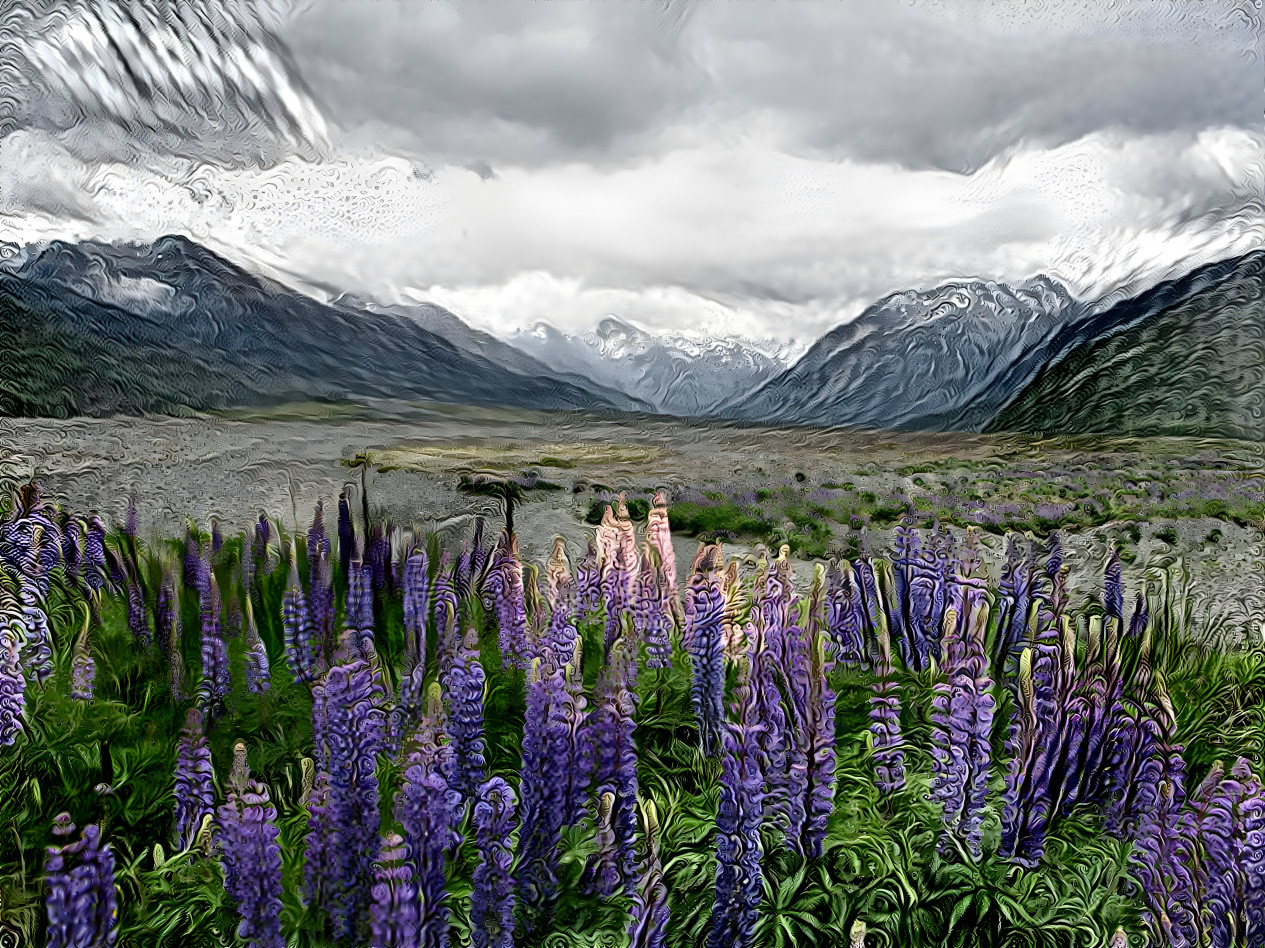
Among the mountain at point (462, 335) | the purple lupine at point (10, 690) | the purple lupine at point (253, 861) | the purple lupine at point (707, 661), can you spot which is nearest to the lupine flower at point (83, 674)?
the purple lupine at point (10, 690)

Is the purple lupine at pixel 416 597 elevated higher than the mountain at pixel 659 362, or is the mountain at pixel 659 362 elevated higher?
the mountain at pixel 659 362

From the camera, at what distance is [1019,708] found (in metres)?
2.91

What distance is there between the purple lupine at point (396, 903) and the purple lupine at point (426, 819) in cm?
3

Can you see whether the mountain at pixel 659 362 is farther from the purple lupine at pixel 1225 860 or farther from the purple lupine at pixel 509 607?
the purple lupine at pixel 1225 860

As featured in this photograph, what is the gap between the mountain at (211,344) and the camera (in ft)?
12.0

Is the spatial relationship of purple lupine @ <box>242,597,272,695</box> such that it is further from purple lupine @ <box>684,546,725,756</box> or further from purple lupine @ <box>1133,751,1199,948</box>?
purple lupine @ <box>1133,751,1199,948</box>

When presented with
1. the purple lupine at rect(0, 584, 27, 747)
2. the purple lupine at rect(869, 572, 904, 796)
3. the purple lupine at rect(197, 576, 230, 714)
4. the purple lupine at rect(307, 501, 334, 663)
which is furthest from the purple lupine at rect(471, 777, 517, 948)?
the purple lupine at rect(0, 584, 27, 747)

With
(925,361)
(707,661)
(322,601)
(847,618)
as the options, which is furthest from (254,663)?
(925,361)

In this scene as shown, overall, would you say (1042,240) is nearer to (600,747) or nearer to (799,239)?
(799,239)

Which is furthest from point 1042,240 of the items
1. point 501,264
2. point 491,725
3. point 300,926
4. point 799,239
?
point 300,926

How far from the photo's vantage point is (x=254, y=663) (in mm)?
3357

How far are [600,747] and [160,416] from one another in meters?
2.36

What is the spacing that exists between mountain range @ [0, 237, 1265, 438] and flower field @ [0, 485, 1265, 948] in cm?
51

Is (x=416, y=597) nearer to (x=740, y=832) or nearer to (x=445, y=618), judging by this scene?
(x=445, y=618)
